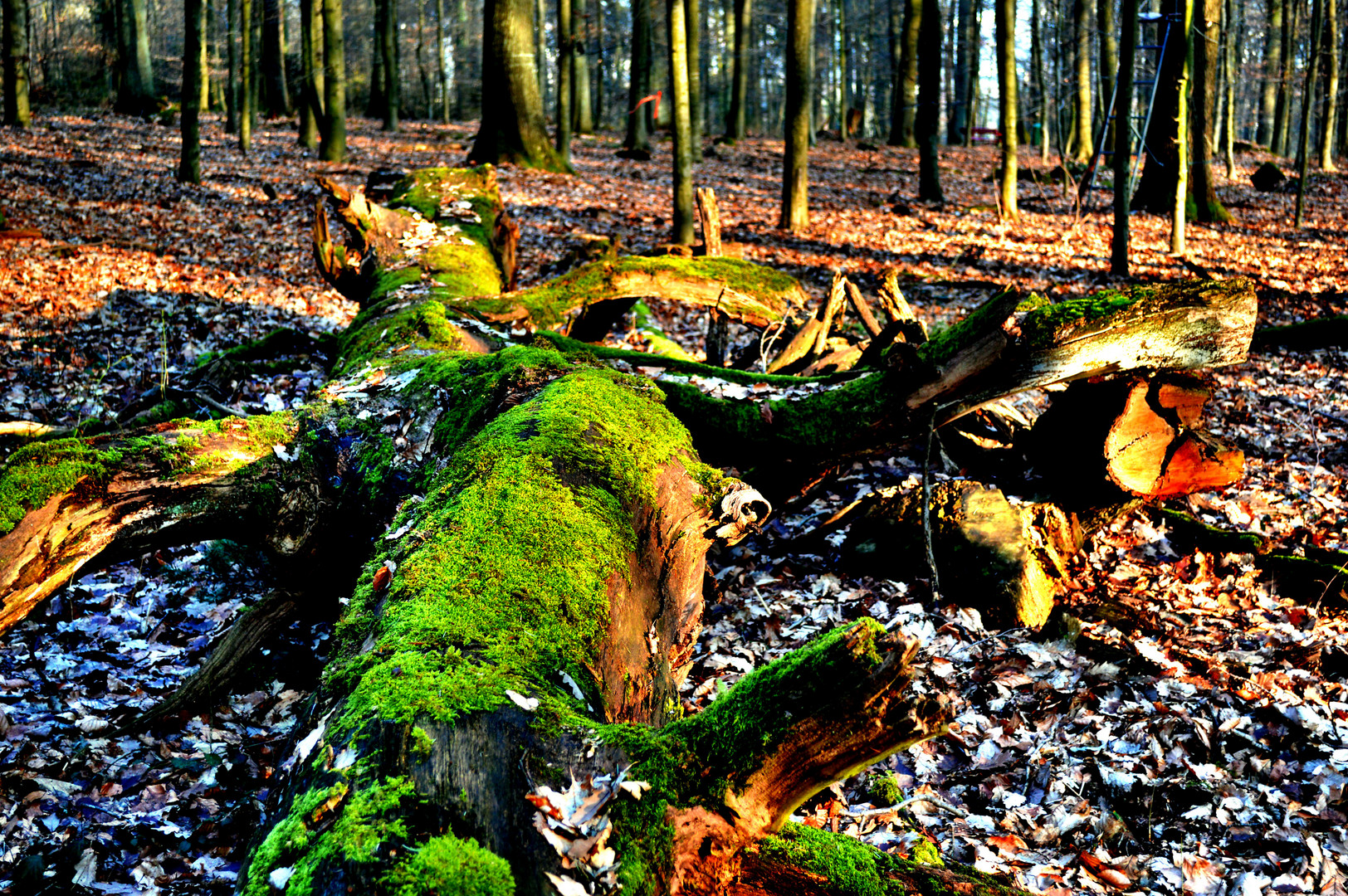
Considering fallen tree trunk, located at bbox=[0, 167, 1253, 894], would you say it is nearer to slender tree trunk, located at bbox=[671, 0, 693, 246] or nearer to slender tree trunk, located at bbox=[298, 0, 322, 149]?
slender tree trunk, located at bbox=[671, 0, 693, 246]

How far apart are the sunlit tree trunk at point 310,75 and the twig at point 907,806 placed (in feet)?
→ 58.8

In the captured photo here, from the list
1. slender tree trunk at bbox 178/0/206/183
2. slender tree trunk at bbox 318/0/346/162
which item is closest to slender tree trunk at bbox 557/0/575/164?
slender tree trunk at bbox 318/0/346/162

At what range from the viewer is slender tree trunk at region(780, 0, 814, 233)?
12938 millimetres

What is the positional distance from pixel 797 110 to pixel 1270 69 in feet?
100

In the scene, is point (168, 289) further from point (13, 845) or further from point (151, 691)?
point (13, 845)

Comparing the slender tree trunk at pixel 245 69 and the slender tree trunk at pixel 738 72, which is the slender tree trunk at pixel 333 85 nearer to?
the slender tree trunk at pixel 245 69

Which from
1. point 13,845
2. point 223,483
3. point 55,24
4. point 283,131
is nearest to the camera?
point 13,845

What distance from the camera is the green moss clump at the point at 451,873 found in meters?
1.65

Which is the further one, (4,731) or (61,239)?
(61,239)

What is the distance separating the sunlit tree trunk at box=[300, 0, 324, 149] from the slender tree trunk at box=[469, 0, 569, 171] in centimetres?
336

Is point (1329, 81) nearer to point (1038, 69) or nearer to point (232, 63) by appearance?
point (1038, 69)

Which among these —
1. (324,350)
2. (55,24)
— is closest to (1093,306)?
(324,350)

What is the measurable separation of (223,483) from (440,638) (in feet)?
5.30

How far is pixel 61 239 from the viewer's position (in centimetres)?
1074
